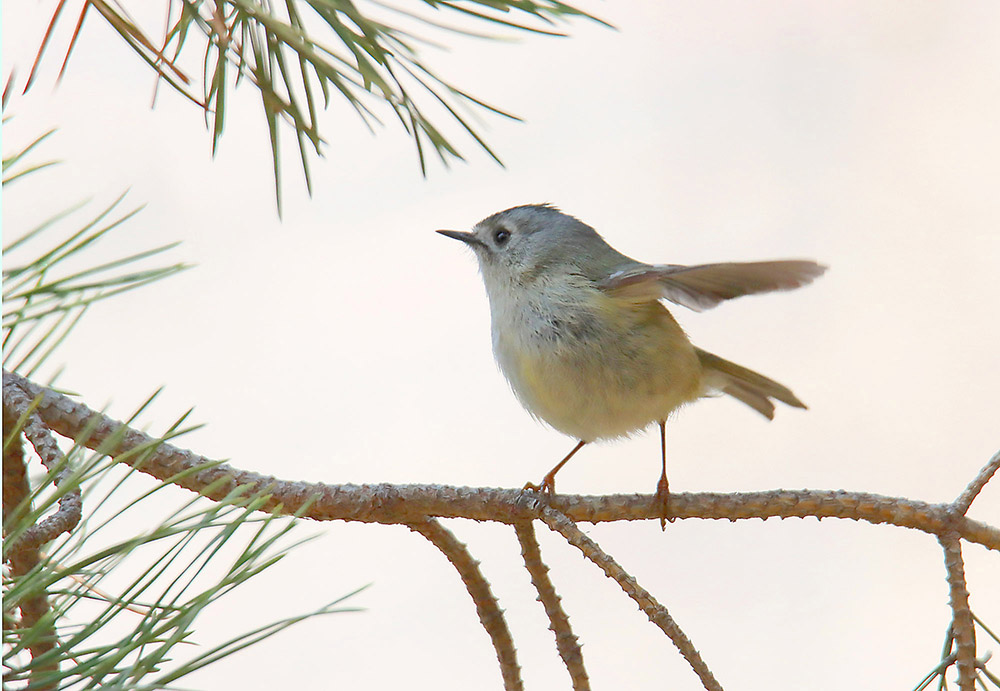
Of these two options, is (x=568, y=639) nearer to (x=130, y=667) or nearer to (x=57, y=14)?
(x=130, y=667)

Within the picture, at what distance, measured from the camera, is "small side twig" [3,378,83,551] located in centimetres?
34

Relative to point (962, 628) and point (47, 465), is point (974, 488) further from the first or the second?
point (47, 465)

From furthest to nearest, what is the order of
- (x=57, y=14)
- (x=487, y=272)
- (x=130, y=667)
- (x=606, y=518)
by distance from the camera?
(x=487, y=272), (x=606, y=518), (x=57, y=14), (x=130, y=667)

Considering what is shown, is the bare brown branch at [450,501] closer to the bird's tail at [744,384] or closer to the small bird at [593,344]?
the small bird at [593,344]

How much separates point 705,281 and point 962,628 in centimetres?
22

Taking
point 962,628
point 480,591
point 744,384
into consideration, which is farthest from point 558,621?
point 744,384

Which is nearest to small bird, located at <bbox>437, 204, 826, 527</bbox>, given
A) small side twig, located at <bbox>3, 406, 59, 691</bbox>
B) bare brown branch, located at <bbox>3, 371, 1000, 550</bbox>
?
bare brown branch, located at <bbox>3, 371, 1000, 550</bbox>

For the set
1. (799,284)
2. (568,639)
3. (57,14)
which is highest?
(57,14)

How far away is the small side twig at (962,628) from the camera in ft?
1.48

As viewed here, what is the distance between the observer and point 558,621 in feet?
1.60

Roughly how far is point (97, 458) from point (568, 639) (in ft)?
0.85

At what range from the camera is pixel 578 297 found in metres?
0.67

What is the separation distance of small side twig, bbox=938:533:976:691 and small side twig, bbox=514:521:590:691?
170 millimetres

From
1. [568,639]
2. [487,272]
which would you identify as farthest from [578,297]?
[568,639]
